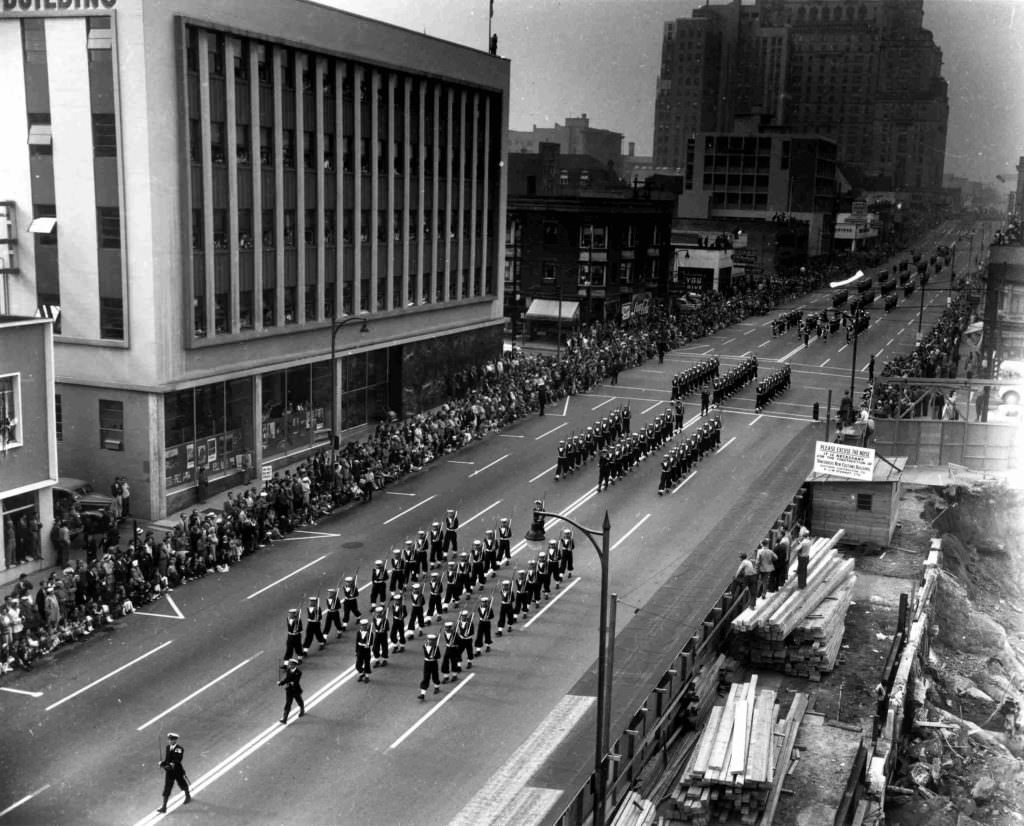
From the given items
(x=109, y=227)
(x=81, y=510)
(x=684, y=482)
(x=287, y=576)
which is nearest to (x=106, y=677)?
(x=287, y=576)

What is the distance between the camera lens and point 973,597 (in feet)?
109

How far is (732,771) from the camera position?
1666 cm

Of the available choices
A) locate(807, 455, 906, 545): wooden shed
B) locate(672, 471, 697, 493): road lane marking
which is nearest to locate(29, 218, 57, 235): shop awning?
locate(672, 471, 697, 493): road lane marking

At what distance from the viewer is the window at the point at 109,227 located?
34.7m

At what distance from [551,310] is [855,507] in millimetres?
46467

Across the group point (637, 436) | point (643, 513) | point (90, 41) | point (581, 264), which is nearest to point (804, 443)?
point (637, 436)

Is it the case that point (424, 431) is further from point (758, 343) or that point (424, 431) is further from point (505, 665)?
point (758, 343)

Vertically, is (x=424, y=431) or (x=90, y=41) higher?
(x=90, y=41)

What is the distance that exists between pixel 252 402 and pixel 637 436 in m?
13.9

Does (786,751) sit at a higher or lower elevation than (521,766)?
higher

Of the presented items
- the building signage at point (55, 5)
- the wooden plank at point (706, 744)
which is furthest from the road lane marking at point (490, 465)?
the wooden plank at point (706, 744)

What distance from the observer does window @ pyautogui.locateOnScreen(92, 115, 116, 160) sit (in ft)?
112

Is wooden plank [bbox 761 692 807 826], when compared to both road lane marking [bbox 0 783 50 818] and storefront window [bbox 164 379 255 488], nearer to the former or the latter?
road lane marking [bbox 0 783 50 818]

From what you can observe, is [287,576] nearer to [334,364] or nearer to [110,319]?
[110,319]
